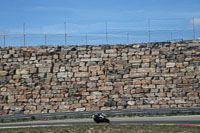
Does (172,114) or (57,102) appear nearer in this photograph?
(172,114)

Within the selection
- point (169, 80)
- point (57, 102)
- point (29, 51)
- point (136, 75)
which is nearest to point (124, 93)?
point (136, 75)

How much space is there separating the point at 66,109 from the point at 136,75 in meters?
7.02

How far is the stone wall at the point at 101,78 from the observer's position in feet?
97.2

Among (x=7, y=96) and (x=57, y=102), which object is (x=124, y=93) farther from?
(x=7, y=96)

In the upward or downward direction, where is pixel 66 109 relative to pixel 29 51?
downward

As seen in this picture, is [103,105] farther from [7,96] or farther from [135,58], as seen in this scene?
[7,96]

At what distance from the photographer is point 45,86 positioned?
30312mm

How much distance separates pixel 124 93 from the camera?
97.7ft

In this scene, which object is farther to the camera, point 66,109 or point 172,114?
point 66,109

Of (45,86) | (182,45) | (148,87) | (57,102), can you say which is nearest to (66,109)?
(57,102)

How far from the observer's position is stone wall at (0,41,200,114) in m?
29.6

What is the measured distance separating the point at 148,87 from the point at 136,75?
4.99ft

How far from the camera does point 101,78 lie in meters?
30.1

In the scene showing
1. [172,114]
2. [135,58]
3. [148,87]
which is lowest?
[172,114]
